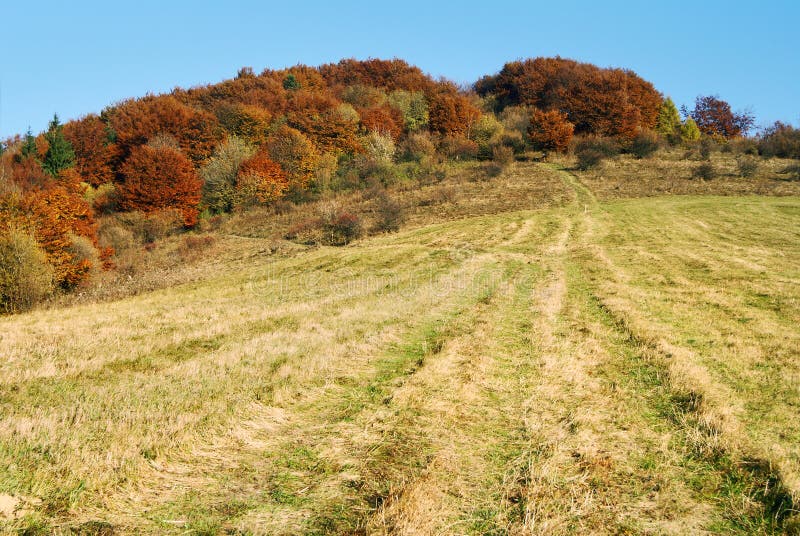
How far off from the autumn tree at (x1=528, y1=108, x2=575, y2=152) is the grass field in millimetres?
55607

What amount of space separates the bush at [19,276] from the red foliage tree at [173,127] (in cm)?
5432

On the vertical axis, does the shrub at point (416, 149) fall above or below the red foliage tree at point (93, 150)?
below

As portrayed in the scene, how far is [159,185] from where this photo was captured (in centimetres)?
5656

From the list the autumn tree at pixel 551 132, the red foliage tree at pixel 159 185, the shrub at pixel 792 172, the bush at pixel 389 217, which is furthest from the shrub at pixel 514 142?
the red foliage tree at pixel 159 185

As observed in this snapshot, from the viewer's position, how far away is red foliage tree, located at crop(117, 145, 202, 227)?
2206 inches

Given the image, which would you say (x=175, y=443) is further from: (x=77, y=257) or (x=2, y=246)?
(x=77, y=257)

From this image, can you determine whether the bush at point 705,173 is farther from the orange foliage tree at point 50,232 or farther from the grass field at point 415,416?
the orange foliage tree at point 50,232

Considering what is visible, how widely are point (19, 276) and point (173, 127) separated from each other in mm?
63734

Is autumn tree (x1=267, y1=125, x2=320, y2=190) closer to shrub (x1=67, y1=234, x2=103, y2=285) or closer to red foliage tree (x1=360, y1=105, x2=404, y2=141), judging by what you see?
red foliage tree (x1=360, y1=105, x2=404, y2=141)

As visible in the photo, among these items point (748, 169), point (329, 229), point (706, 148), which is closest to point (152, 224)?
point (329, 229)

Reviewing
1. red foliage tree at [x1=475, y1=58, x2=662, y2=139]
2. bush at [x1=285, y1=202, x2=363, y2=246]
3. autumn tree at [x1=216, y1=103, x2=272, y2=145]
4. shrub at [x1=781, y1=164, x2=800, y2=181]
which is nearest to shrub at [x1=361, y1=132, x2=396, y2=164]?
autumn tree at [x1=216, y1=103, x2=272, y2=145]

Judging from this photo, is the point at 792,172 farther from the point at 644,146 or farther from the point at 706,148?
the point at 644,146

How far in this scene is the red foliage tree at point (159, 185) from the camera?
5603cm

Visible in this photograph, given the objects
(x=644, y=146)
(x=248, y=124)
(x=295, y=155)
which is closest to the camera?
(x=644, y=146)
